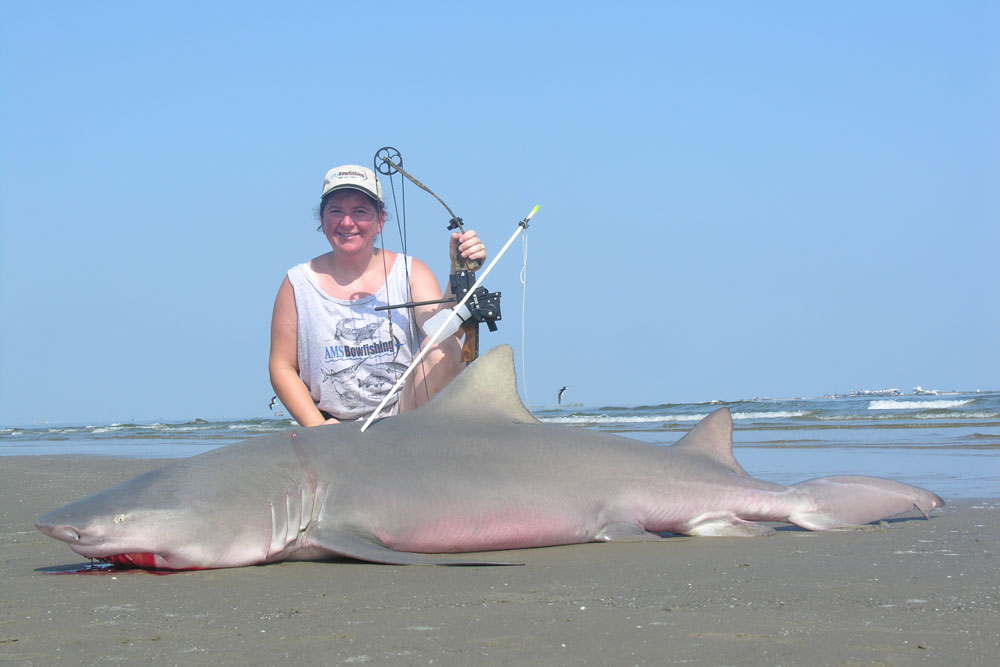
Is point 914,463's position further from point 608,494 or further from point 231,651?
point 231,651

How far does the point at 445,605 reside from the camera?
3.10 m

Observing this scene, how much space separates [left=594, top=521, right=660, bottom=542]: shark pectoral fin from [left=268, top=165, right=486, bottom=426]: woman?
2.12 meters

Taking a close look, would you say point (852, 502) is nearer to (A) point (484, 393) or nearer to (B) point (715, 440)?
(B) point (715, 440)

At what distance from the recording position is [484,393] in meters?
4.82

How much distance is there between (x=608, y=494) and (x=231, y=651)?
2473 millimetres

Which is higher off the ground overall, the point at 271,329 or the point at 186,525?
the point at 271,329

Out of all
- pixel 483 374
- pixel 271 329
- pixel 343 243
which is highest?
pixel 343 243

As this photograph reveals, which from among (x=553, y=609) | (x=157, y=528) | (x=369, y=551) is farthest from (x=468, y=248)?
(x=553, y=609)

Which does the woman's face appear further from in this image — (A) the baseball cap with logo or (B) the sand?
(B) the sand

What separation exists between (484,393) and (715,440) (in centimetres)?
134

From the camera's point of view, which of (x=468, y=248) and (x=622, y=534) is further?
(x=468, y=248)

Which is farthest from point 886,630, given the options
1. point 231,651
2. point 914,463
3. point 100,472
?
point 100,472

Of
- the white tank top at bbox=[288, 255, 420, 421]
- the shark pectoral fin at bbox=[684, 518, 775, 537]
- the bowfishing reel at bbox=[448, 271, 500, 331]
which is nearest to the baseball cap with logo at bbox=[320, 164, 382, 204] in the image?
the white tank top at bbox=[288, 255, 420, 421]

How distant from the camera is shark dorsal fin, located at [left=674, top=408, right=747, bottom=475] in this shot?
5.11 m
